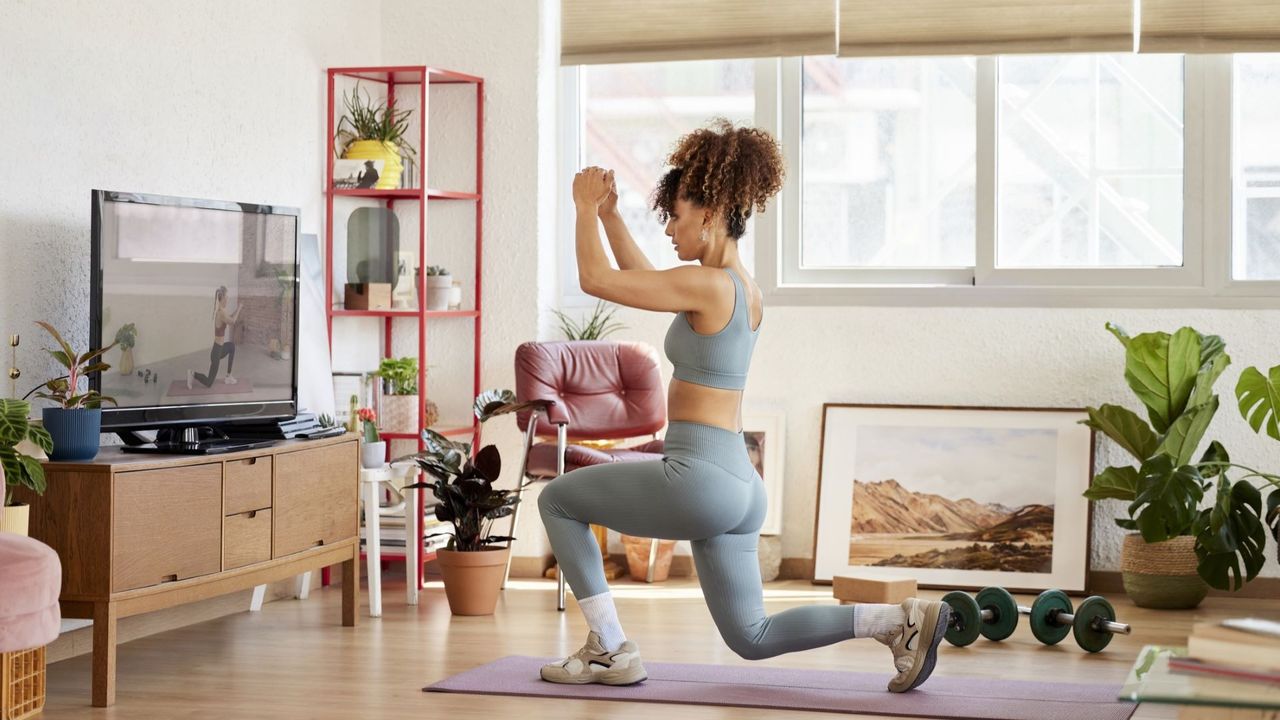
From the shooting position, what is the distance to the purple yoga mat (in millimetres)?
3631

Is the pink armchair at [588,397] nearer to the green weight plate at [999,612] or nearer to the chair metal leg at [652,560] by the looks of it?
the chair metal leg at [652,560]

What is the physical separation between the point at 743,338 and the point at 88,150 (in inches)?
82.7

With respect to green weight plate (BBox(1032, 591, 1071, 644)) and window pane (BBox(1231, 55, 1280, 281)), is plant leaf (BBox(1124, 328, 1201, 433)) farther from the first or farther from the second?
green weight plate (BBox(1032, 591, 1071, 644))

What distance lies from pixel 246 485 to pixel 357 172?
1.83m

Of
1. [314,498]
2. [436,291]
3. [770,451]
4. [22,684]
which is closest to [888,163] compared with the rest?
[770,451]

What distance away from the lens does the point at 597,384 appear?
5.68 m

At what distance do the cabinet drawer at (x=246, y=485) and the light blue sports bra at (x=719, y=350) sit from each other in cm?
135

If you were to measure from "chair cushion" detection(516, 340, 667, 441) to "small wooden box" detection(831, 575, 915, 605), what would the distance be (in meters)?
0.99

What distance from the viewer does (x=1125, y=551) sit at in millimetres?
5387

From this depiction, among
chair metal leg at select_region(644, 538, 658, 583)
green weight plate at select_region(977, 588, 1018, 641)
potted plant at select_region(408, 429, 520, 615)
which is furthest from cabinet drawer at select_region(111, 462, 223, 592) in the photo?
green weight plate at select_region(977, 588, 1018, 641)

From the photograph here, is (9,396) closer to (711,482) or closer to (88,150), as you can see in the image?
(88,150)

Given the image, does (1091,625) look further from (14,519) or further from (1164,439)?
(14,519)

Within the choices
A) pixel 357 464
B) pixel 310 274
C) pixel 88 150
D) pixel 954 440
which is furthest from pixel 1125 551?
pixel 88 150

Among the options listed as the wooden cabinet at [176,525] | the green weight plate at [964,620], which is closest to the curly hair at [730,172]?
the green weight plate at [964,620]
